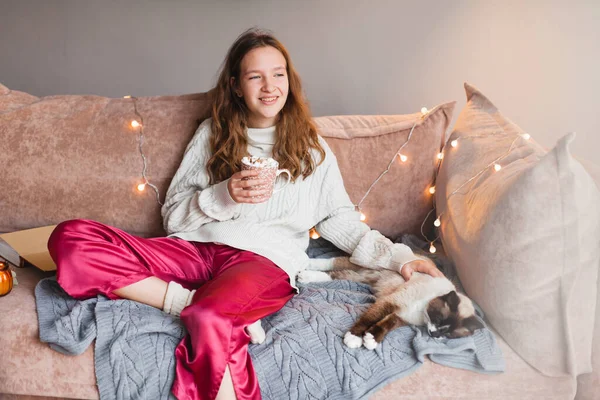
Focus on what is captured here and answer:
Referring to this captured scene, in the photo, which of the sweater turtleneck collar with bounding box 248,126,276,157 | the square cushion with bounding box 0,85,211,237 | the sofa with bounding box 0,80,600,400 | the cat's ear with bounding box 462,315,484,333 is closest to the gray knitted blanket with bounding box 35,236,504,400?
the cat's ear with bounding box 462,315,484,333

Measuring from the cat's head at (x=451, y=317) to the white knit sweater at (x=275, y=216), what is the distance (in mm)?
234

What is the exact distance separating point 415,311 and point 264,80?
0.82 m

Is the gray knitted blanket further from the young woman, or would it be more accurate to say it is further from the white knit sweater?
the white knit sweater

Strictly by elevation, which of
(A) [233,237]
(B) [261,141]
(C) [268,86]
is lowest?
(A) [233,237]

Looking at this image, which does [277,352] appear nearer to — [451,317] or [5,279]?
[451,317]

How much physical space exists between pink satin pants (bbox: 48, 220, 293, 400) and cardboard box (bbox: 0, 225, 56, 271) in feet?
0.65

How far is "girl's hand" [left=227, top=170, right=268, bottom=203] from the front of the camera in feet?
4.70

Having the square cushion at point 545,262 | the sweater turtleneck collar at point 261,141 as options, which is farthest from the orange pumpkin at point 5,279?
the square cushion at point 545,262

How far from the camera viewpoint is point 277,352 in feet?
4.29

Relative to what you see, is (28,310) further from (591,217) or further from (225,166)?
(591,217)

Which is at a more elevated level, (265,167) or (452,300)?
(265,167)

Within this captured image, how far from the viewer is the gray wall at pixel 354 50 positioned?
215 cm

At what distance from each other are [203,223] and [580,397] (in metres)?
1.13

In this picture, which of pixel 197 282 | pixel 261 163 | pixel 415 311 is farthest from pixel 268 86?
pixel 415 311
